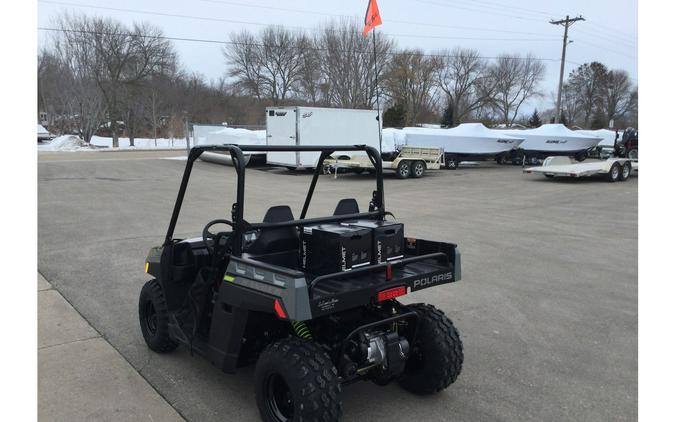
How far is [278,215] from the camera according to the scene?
11.8 ft

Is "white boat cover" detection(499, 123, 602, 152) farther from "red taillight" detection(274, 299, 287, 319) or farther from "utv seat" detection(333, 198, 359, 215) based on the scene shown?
"red taillight" detection(274, 299, 287, 319)

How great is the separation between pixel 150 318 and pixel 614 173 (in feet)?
61.4

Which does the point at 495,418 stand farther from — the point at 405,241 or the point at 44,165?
the point at 44,165

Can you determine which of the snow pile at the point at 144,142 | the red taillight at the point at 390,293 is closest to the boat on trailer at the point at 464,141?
the red taillight at the point at 390,293

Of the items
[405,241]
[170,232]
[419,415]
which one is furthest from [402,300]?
[170,232]

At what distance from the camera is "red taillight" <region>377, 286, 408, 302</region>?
9.84 ft

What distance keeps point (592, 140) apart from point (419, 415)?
27.1 m

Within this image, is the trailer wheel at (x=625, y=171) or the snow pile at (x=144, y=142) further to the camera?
the snow pile at (x=144, y=142)

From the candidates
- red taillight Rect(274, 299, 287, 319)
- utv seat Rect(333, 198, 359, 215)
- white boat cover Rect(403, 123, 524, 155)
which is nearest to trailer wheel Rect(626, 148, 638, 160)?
white boat cover Rect(403, 123, 524, 155)

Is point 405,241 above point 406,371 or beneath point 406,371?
above

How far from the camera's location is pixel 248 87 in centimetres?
5066

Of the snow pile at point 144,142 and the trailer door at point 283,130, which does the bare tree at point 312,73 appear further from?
the trailer door at point 283,130

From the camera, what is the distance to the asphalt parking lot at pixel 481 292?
348 centimetres

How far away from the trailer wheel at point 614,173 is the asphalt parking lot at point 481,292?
162 inches
